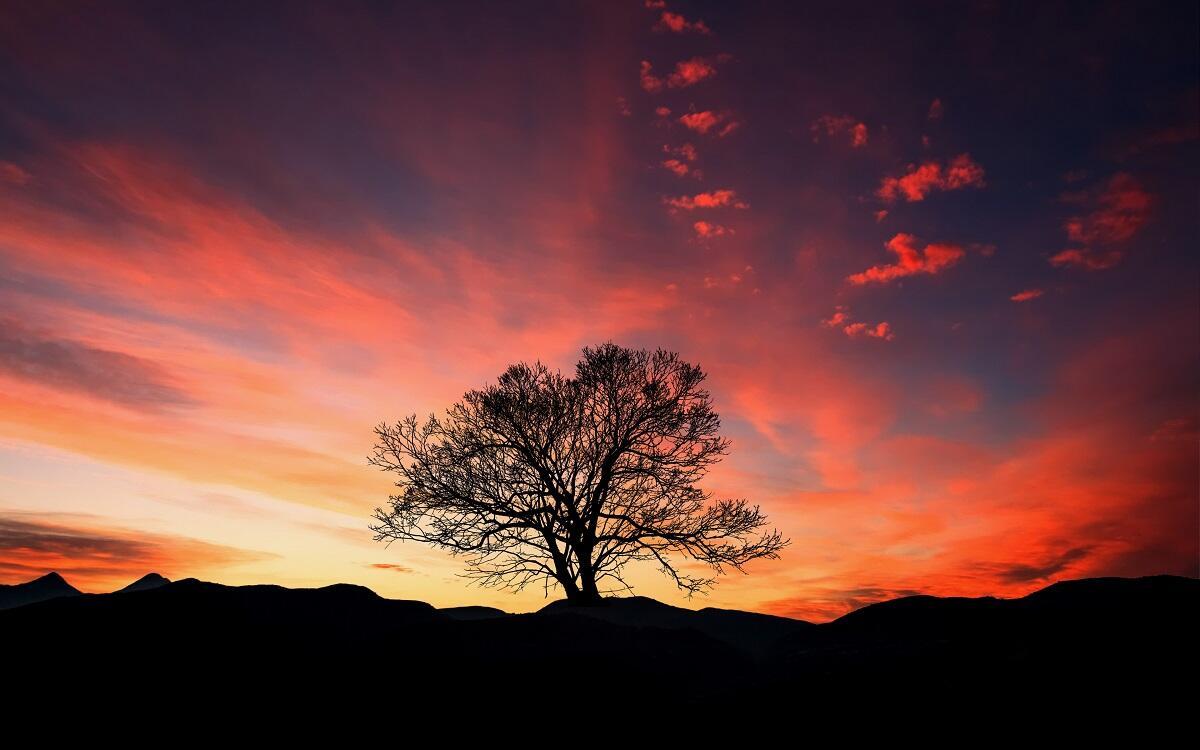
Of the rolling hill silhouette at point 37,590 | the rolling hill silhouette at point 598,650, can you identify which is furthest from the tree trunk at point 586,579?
the rolling hill silhouette at point 37,590

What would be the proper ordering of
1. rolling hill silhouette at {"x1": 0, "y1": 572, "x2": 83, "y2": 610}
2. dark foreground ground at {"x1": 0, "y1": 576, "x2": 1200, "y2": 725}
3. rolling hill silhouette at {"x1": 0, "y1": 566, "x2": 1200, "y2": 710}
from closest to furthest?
dark foreground ground at {"x1": 0, "y1": 576, "x2": 1200, "y2": 725}, rolling hill silhouette at {"x1": 0, "y1": 566, "x2": 1200, "y2": 710}, rolling hill silhouette at {"x1": 0, "y1": 572, "x2": 83, "y2": 610}

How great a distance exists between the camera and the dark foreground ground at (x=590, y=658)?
8.87m

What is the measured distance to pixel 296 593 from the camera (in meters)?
20.1

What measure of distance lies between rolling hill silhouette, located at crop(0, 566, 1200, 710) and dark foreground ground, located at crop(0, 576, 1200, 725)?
0.04 m

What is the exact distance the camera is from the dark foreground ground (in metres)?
8.87

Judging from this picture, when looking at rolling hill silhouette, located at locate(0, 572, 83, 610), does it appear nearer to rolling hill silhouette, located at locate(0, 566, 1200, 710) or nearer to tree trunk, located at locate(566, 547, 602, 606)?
rolling hill silhouette, located at locate(0, 566, 1200, 710)

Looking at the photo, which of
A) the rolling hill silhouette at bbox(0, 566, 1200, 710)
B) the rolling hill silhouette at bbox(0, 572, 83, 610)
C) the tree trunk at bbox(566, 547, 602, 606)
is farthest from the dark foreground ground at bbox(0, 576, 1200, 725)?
the rolling hill silhouette at bbox(0, 572, 83, 610)

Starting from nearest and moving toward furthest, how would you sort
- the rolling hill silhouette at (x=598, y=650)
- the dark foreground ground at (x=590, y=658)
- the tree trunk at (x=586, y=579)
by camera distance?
the dark foreground ground at (x=590, y=658)
the rolling hill silhouette at (x=598, y=650)
the tree trunk at (x=586, y=579)

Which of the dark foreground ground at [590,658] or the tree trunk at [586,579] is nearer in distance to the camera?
the dark foreground ground at [590,658]

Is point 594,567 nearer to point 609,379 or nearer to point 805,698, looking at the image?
point 609,379

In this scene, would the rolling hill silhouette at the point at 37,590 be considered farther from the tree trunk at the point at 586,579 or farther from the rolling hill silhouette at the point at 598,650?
the tree trunk at the point at 586,579

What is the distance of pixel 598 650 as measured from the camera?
1555 centimetres

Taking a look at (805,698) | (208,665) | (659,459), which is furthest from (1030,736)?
(659,459)

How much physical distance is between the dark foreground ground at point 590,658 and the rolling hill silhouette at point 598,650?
0.14 feet
